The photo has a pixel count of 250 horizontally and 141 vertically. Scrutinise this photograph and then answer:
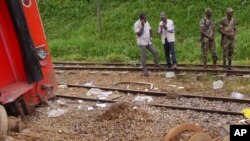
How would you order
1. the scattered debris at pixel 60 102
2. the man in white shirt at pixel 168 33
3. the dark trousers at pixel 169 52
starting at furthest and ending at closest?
the dark trousers at pixel 169 52, the man in white shirt at pixel 168 33, the scattered debris at pixel 60 102

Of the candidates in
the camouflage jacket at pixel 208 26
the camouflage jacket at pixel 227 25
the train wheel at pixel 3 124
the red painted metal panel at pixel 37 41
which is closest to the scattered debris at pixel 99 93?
the red painted metal panel at pixel 37 41

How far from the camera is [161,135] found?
7.16m

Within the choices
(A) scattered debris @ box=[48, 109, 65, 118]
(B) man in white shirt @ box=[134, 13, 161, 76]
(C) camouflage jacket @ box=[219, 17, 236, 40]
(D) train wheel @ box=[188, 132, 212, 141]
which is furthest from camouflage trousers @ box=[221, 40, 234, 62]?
(D) train wheel @ box=[188, 132, 212, 141]

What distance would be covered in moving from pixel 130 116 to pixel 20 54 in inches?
83.8

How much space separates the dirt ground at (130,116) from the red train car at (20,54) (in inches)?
23.1

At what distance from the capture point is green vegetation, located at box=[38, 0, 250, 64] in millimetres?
16094

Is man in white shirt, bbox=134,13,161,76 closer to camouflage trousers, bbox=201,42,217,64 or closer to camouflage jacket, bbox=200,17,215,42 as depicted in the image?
Answer: camouflage trousers, bbox=201,42,217,64

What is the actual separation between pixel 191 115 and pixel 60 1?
59.8ft

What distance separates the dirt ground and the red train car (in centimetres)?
59

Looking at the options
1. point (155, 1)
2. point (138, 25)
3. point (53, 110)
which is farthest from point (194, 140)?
point (155, 1)

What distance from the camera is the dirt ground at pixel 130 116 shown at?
7281 millimetres

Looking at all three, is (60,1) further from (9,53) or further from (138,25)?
(9,53)

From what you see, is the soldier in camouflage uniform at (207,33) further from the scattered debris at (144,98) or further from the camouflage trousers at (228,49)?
the scattered debris at (144,98)

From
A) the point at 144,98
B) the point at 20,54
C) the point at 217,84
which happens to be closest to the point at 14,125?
the point at 20,54
